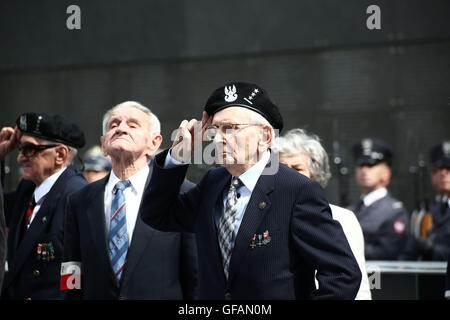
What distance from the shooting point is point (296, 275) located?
7.28 feet

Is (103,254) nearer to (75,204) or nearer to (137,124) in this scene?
(75,204)

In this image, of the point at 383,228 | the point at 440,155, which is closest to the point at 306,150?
the point at 383,228

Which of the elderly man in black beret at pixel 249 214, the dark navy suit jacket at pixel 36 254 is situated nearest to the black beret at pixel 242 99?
Answer: the elderly man in black beret at pixel 249 214

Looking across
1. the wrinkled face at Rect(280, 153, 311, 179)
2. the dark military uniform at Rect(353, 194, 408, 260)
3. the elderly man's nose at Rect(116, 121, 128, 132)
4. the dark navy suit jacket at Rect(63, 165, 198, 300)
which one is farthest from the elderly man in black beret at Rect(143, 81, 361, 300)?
the dark military uniform at Rect(353, 194, 408, 260)

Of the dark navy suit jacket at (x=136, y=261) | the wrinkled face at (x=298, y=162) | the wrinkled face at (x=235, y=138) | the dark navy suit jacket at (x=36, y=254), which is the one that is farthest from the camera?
the wrinkled face at (x=298, y=162)

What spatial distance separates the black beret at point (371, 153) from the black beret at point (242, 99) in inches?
153

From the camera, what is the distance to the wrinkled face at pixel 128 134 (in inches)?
120

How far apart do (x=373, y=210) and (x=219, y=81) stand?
2.78m

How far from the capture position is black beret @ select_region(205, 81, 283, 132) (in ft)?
7.68

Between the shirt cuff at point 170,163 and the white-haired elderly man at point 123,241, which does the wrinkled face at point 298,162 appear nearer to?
the white-haired elderly man at point 123,241

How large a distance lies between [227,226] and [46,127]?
186 centimetres

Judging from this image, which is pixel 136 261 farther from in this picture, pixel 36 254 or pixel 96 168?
pixel 96 168

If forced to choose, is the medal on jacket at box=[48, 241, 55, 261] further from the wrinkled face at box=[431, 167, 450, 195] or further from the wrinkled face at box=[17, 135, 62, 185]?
the wrinkled face at box=[431, 167, 450, 195]

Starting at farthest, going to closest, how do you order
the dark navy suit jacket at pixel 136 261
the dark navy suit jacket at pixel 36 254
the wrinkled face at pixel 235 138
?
the dark navy suit jacket at pixel 36 254 → the dark navy suit jacket at pixel 136 261 → the wrinkled face at pixel 235 138
